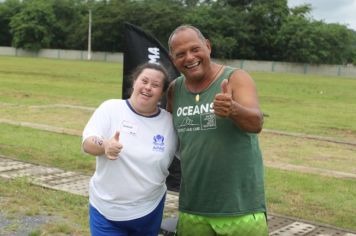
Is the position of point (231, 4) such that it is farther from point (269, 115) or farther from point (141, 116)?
point (141, 116)

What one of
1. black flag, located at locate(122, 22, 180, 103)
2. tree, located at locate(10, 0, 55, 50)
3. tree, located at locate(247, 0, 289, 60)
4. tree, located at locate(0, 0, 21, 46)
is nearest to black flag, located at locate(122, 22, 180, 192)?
black flag, located at locate(122, 22, 180, 103)

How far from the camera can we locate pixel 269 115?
15.8 m

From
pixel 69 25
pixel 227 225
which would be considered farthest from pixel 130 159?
pixel 69 25

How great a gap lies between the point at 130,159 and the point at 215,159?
45cm

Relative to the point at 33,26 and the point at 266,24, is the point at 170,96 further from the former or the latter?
the point at 33,26

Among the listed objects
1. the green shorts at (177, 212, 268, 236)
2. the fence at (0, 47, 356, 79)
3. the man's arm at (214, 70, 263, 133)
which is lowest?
the fence at (0, 47, 356, 79)

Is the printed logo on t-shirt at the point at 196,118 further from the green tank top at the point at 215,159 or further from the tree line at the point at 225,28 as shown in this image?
the tree line at the point at 225,28

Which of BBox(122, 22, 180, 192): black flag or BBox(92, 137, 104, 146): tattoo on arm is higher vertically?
BBox(122, 22, 180, 192): black flag

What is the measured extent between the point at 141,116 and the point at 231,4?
79103 millimetres

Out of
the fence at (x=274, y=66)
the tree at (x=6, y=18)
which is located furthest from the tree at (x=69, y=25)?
the tree at (x=6, y=18)

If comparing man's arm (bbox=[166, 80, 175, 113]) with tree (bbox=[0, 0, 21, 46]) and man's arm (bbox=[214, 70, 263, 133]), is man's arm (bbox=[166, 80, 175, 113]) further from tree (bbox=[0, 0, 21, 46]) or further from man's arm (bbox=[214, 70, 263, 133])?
tree (bbox=[0, 0, 21, 46])

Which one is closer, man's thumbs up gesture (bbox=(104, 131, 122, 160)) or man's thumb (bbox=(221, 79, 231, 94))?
man's thumb (bbox=(221, 79, 231, 94))

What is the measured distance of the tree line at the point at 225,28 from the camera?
70.3 meters

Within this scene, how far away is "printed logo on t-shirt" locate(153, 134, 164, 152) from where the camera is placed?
3.01 m
